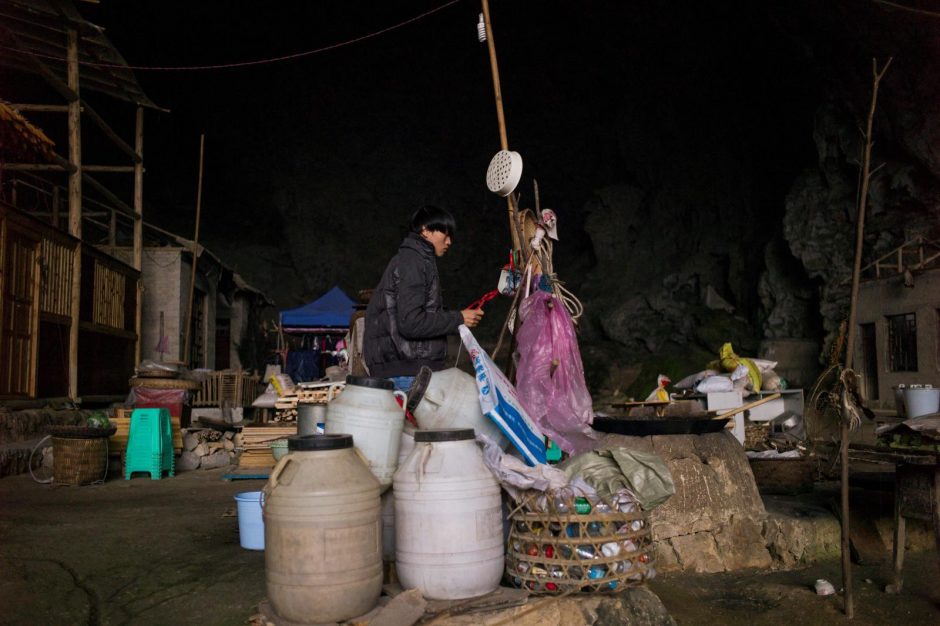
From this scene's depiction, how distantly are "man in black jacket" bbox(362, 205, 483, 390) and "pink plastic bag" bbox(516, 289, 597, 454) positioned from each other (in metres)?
0.47

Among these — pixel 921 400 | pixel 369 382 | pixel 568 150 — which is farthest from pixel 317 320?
pixel 568 150

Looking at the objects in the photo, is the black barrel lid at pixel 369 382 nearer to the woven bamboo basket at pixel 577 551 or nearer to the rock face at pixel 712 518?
the woven bamboo basket at pixel 577 551

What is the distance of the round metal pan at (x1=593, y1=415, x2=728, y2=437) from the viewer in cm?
469

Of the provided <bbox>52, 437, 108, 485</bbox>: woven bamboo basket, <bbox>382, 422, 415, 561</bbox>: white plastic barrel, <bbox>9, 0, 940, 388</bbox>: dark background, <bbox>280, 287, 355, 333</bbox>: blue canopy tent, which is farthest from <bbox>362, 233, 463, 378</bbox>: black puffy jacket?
<bbox>9, 0, 940, 388</bbox>: dark background

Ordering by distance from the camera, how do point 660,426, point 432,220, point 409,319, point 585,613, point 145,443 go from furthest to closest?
point 145,443 → point 660,426 → point 432,220 → point 409,319 → point 585,613

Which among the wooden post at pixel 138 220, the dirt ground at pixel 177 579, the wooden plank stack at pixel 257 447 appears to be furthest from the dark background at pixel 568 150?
the dirt ground at pixel 177 579

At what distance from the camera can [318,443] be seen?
2.35 meters

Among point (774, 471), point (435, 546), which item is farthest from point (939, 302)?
point (435, 546)

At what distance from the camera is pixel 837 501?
18.6 feet

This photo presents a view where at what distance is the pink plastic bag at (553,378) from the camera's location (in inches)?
147

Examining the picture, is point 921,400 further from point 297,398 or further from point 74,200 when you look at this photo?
point 74,200

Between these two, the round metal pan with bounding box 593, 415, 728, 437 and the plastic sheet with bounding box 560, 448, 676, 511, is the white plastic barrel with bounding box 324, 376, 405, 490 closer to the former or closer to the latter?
the plastic sheet with bounding box 560, 448, 676, 511

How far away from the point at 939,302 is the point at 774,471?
10982 mm

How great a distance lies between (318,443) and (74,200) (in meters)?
9.85
